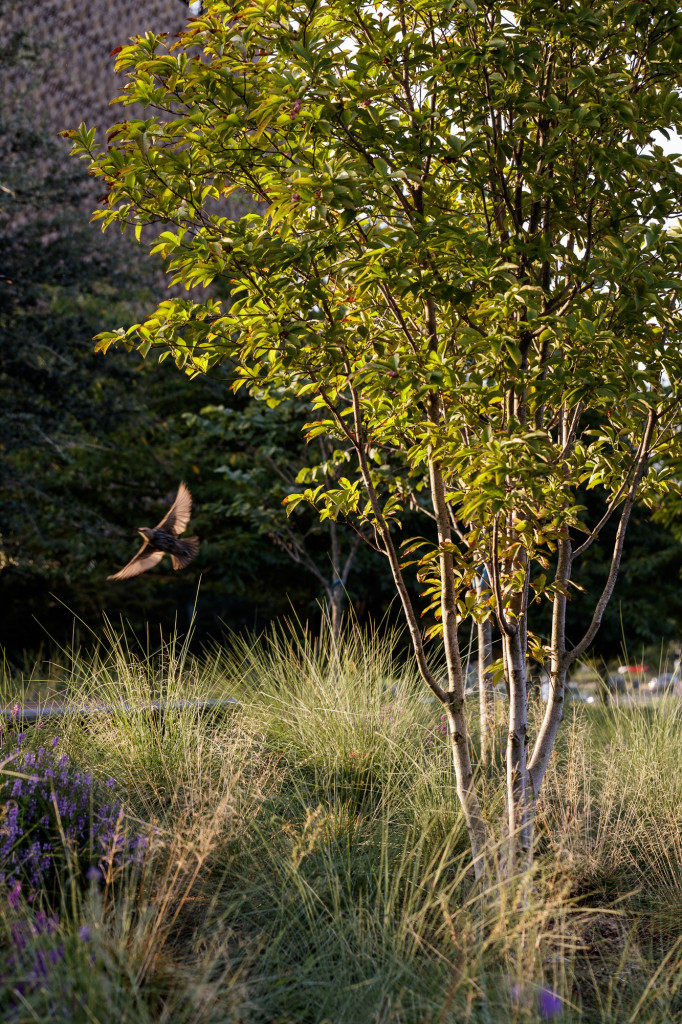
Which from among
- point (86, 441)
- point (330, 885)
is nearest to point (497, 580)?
point (330, 885)

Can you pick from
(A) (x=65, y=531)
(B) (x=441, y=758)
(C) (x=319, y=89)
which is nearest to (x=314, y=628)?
(A) (x=65, y=531)

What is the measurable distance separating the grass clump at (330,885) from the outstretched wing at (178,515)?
993mm

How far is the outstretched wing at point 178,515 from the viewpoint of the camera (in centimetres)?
588

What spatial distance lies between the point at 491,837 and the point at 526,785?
37 cm

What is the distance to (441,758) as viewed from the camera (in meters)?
4.91

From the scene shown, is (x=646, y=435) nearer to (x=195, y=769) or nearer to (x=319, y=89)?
(x=319, y=89)

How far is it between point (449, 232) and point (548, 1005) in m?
2.48

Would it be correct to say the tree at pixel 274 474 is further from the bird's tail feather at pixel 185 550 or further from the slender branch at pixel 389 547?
the slender branch at pixel 389 547

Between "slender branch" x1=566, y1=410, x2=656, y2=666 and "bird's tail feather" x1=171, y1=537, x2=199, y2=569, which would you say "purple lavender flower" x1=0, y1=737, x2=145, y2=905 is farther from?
"bird's tail feather" x1=171, y1=537, x2=199, y2=569

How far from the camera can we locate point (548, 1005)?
2.69 metres

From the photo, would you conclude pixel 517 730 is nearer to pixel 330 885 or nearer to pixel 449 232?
pixel 330 885

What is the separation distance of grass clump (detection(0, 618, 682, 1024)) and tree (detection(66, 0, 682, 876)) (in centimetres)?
36

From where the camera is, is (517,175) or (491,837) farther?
(517,175)

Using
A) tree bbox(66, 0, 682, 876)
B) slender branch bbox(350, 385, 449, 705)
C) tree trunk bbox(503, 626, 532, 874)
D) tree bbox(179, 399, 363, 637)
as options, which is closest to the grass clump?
tree trunk bbox(503, 626, 532, 874)
